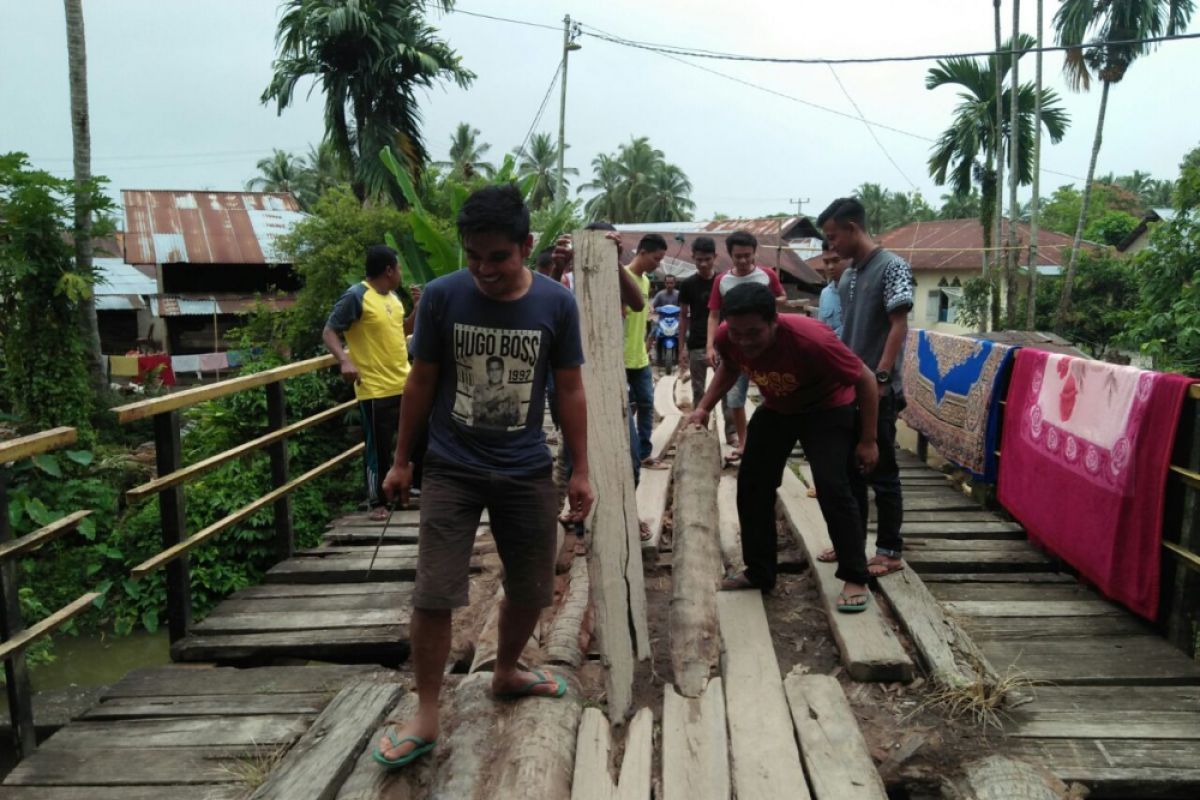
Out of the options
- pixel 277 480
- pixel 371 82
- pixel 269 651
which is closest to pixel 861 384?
pixel 269 651

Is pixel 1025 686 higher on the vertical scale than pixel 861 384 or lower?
lower

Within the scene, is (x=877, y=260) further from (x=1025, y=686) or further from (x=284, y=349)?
(x=284, y=349)

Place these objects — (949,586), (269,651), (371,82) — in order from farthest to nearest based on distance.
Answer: (371,82)
(949,586)
(269,651)

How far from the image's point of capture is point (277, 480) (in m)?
5.19

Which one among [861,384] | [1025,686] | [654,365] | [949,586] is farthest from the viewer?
[654,365]

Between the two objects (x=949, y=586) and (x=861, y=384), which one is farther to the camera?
(x=949, y=586)

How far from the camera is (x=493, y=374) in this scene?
2.53 metres

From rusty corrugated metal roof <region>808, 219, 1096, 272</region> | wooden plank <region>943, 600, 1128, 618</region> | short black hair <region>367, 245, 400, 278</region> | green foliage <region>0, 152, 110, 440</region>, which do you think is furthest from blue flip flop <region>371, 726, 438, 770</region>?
rusty corrugated metal roof <region>808, 219, 1096, 272</region>

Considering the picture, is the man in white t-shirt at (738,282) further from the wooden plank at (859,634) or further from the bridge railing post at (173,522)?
the bridge railing post at (173,522)

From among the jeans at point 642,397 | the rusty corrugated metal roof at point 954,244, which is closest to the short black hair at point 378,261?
the jeans at point 642,397

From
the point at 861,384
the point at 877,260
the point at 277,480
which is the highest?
the point at 877,260

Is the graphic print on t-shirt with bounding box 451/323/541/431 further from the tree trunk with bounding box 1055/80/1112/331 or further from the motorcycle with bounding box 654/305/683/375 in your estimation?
the tree trunk with bounding box 1055/80/1112/331

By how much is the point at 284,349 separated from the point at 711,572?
8.82 metres

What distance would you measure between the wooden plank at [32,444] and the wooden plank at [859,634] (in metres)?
3.19
